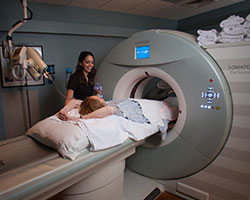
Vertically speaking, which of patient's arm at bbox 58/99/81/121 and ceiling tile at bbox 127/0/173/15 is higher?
ceiling tile at bbox 127/0/173/15

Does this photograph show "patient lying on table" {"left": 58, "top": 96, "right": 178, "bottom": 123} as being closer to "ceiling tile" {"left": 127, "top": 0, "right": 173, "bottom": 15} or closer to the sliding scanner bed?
the sliding scanner bed

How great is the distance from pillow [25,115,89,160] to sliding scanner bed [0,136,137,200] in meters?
0.03

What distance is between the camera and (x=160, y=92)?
2.16m

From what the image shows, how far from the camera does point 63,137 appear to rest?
0.94 m

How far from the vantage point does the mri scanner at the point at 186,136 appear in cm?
109

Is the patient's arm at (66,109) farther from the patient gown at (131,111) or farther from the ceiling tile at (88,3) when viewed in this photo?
the ceiling tile at (88,3)

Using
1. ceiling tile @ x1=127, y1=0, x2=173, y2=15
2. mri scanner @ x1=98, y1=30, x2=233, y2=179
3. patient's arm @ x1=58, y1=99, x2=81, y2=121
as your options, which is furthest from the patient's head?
ceiling tile @ x1=127, y1=0, x2=173, y2=15

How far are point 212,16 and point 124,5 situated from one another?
1330 millimetres

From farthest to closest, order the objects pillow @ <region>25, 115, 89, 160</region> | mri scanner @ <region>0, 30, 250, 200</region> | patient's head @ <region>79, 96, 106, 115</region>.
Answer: patient's head @ <region>79, 96, 106, 115</region> → mri scanner @ <region>0, 30, 250, 200</region> → pillow @ <region>25, 115, 89, 160</region>

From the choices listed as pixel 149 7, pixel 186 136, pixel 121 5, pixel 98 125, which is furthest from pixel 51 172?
pixel 149 7

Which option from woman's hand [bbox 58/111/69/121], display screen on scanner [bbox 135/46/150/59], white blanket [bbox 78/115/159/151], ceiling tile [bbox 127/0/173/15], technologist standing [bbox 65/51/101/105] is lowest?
white blanket [bbox 78/115/159/151]

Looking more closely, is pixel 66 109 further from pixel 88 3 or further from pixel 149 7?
pixel 149 7

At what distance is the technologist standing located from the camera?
1824mm

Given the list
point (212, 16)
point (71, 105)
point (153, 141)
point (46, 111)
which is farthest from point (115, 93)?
point (212, 16)
